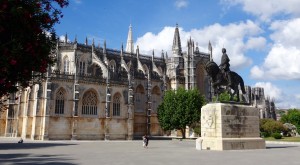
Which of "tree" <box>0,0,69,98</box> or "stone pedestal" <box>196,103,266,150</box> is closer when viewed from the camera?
"tree" <box>0,0,69,98</box>

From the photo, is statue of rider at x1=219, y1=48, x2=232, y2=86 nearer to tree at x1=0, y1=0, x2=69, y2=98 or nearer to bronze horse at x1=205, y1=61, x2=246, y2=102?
bronze horse at x1=205, y1=61, x2=246, y2=102

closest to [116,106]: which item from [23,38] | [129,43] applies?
[23,38]

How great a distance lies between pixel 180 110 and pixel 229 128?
2628cm

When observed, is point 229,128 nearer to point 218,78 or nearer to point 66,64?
point 218,78

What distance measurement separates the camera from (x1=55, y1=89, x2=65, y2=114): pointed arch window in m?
43.1

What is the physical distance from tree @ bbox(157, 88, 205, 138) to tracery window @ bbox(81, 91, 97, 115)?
11821 mm

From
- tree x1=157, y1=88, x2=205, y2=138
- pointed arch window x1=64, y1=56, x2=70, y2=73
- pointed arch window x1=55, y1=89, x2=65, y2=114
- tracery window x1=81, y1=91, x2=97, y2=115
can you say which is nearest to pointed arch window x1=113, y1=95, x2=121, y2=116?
tracery window x1=81, y1=91, x2=97, y2=115

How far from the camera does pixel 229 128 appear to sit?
22.4 m

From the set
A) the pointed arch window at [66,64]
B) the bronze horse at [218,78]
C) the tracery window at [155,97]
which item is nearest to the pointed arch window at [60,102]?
the pointed arch window at [66,64]

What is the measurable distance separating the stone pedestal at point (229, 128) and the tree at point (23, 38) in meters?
14.8

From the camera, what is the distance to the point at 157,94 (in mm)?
63031

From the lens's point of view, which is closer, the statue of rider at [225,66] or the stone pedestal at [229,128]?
the stone pedestal at [229,128]

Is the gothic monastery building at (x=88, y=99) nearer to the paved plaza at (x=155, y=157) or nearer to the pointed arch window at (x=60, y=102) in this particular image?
the pointed arch window at (x=60, y=102)

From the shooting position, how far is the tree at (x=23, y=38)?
8969mm
